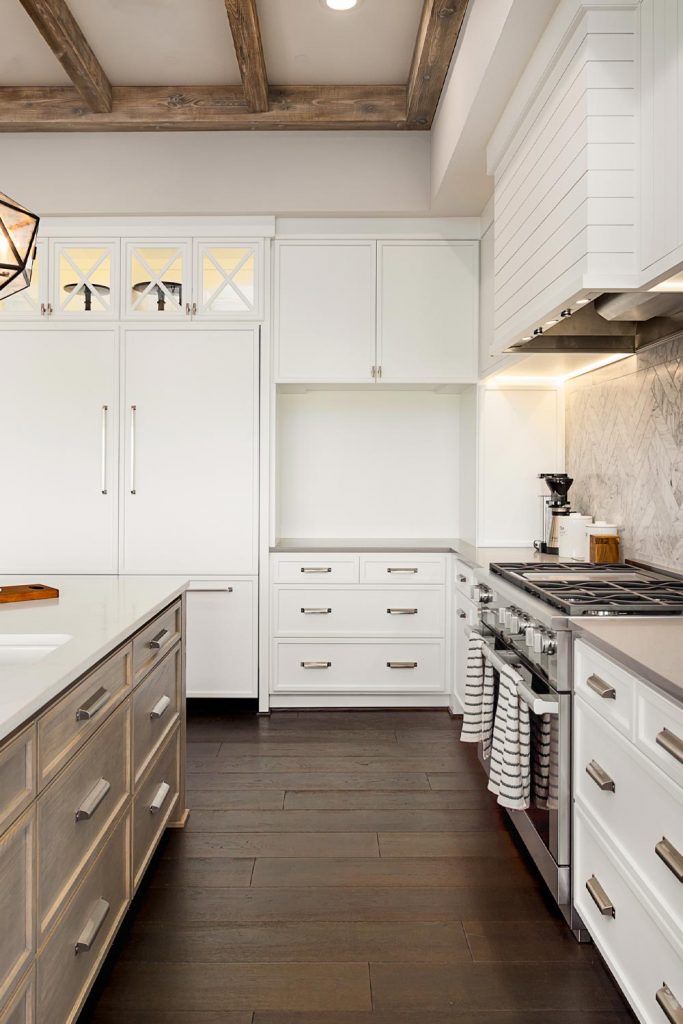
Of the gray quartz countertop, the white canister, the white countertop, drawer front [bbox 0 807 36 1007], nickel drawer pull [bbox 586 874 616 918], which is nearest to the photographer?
drawer front [bbox 0 807 36 1007]

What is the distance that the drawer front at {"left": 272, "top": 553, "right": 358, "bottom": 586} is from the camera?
12.3 ft

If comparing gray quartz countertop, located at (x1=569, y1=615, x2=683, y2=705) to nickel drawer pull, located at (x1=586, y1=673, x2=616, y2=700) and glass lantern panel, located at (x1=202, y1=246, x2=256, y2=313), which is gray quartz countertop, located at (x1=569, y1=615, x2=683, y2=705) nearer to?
nickel drawer pull, located at (x1=586, y1=673, x2=616, y2=700)

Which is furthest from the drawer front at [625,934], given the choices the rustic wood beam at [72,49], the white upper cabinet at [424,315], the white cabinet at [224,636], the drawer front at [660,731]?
the rustic wood beam at [72,49]

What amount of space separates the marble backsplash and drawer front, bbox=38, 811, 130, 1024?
6.42 feet

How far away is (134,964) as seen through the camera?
1760 millimetres

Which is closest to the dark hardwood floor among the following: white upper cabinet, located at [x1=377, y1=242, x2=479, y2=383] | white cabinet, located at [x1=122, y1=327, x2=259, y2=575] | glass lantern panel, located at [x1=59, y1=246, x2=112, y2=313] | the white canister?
the white canister

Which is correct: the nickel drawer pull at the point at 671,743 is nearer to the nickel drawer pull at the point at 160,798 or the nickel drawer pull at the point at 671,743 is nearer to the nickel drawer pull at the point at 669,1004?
the nickel drawer pull at the point at 669,1004

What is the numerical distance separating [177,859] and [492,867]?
992 mm

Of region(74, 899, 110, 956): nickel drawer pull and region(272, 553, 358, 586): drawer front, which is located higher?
region(272, 553, 358, 586): drawer front

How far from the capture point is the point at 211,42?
3082 millimetres

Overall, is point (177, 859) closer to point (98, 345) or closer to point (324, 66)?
point (98, 345)

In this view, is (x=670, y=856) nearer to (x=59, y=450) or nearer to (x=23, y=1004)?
(x=23, y=1004)

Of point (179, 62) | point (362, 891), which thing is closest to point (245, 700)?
point (362, 891)

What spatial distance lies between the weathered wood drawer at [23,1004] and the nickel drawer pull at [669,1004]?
111cm
